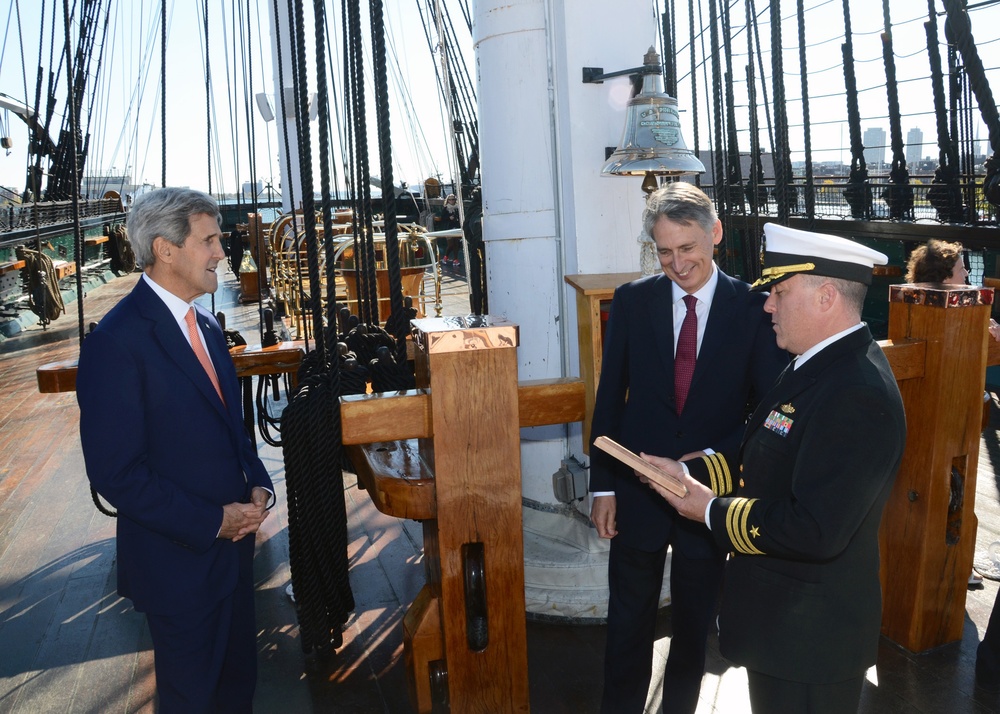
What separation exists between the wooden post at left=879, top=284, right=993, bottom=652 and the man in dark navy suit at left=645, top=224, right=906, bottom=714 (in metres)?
1.02

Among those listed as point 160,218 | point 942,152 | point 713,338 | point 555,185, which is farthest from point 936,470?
point 942,152

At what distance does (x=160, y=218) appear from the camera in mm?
1656

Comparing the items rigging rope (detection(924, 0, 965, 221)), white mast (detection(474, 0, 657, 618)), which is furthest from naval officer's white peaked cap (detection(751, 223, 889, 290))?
rigging rope (detection(924, 0, 965, 221))

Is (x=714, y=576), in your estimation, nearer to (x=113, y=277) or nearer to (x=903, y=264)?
(x=903, y=264)

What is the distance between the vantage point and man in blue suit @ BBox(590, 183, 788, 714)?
183 centimetres

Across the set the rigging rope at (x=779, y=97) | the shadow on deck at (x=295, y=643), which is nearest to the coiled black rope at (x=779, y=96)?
the rigging rope at (x=779, y=97)

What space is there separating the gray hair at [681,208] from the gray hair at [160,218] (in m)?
0.94

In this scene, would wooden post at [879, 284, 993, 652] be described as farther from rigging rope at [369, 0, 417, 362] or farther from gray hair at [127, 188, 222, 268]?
gray hair at [127, 188, 222, 268]

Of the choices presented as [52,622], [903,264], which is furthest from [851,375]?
[903,264]

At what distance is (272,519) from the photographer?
3678 millimetres

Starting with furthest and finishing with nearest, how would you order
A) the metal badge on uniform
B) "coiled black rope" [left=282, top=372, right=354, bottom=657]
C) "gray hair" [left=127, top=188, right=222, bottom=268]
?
1. "coiled black rope" [left=282, top=372, right=354, bottom=657]
2. "gray hair" [left=127, top=188, right=222, bottom=268]
3. the metal badge on uniform

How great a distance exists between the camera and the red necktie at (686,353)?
186 cm

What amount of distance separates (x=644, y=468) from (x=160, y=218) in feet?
3.46

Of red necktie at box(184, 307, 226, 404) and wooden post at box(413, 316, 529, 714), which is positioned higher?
red necktie at box(184, 307, 226, 404)
